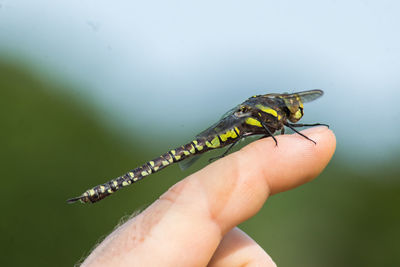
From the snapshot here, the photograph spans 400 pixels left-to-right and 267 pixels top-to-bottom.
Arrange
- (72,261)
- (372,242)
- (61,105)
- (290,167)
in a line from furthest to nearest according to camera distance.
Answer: (61,105) < (372,242) < (72,261) < (290,167)

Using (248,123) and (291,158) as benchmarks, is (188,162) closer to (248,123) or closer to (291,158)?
(248,123)

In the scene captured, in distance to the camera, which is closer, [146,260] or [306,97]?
[146,260]

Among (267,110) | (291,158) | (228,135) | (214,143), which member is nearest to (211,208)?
(291,158)

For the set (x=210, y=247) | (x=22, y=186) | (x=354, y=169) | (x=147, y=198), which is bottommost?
(x=354, y=169)

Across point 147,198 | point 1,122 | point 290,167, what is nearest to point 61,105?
point 1,122

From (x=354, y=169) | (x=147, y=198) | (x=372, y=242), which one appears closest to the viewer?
(x=147, y=198)

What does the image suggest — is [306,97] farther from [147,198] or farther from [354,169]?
[354,169]

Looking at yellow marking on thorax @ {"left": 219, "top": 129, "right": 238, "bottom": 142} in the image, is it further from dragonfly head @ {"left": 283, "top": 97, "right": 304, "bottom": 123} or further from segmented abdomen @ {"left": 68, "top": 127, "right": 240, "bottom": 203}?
dragonfly head @ {"left": 283, "top": 97, "right": 304, "bottom": 123}

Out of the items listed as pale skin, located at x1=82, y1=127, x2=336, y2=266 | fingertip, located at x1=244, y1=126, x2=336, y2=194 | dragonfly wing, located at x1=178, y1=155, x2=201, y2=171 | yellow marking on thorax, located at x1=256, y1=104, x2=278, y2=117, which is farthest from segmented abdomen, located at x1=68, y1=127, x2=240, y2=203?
fingertip, located at x1=244, y1=126, x2=336, y2=194
